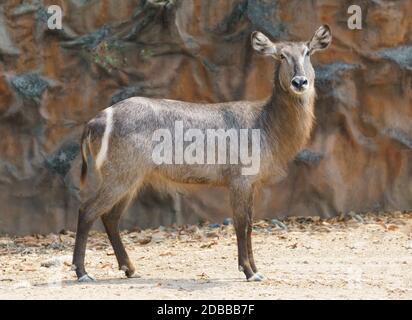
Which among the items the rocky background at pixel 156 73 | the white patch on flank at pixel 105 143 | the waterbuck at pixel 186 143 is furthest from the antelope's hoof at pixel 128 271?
the rocky background at pixel 156 73

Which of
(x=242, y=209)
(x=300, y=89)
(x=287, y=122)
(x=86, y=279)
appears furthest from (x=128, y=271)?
(x=300, y=89)

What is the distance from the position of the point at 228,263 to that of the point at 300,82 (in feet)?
5.99

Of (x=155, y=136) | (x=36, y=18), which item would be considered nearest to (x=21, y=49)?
(x=36, y=18)

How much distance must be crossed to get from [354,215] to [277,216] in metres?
0.91

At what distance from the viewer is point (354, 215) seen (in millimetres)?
11305

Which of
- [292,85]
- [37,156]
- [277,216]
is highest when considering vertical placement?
[292,85]

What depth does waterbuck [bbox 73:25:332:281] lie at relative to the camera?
7.74 metres

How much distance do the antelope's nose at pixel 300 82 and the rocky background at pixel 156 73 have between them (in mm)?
3237

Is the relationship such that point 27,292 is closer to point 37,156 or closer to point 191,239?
point 191,239

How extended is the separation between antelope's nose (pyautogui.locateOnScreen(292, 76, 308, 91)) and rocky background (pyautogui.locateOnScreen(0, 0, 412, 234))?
3237 mm

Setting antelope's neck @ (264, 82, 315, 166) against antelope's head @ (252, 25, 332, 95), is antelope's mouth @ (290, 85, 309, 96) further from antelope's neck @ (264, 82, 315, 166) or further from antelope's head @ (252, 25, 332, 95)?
antelope's neck @ (264, 82, 315, 166)

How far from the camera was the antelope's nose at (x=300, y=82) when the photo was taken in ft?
25.9

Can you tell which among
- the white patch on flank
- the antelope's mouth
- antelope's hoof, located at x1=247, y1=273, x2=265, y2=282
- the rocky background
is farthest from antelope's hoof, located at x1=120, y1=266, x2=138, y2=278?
the rocky background

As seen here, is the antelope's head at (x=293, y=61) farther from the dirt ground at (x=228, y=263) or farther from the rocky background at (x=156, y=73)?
the rocky background at (x=156, y=73)
